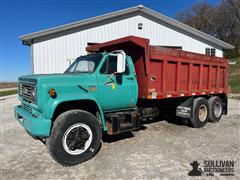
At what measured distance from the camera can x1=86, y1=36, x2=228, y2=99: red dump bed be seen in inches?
217

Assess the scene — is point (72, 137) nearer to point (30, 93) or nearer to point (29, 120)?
point (29, 120)

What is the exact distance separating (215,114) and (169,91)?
3036mm

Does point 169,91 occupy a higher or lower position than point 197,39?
lower

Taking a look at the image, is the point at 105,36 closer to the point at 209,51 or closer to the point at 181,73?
the point at 181,73

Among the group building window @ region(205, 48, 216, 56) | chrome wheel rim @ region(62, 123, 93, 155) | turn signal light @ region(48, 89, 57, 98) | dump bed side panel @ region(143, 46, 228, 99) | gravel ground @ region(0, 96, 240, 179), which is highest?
building window @ region(205, 48, 216, 56)

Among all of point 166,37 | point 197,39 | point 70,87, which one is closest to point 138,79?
point 70,87

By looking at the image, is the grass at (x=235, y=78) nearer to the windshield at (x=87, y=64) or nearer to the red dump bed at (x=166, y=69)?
the red dump bed at (x=166, y=69)

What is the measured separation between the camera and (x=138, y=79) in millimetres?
5762

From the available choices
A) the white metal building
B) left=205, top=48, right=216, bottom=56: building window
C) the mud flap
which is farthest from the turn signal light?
left=205, top=48, right=216, bottom=56: building window

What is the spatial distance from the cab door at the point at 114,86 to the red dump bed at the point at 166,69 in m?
0.42

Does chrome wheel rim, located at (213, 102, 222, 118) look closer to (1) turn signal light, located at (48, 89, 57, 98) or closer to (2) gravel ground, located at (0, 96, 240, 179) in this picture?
(2) gravel ground, located at (0, 96, 240, 179)

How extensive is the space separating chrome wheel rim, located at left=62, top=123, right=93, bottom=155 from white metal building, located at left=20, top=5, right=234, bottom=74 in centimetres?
776

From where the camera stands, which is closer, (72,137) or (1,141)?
(72,137)

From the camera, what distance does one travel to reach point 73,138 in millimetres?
4234
